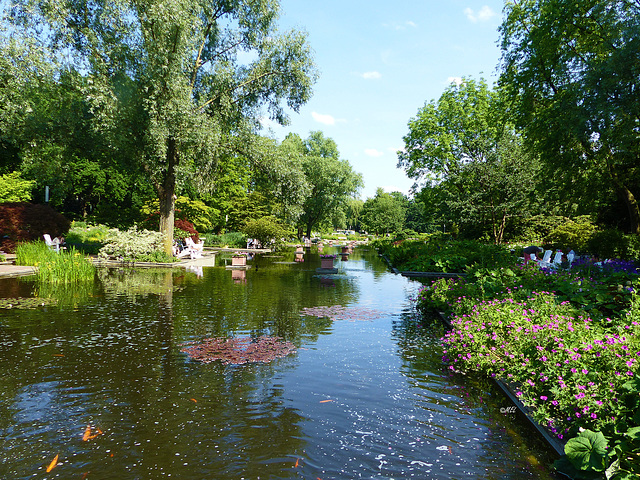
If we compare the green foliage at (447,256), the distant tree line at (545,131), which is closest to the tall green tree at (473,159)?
the distant tree line at (545,131)

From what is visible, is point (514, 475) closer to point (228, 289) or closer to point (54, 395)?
point (54, 395)

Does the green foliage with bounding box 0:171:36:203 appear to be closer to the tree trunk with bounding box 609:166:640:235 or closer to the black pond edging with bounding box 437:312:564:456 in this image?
the black pond edging with bounding box 437:312:564:456

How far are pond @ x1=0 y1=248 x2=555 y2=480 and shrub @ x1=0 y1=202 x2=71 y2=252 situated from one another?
15.7m

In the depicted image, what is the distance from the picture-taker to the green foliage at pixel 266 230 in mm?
38062

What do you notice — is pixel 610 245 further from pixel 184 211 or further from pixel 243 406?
pixel 184 211

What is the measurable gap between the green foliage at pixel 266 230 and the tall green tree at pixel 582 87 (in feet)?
69.7

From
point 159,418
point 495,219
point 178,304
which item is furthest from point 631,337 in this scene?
point 495,219

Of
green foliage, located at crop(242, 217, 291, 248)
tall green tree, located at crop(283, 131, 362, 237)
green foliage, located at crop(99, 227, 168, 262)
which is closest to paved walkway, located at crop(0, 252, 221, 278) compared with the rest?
green foliage, located at crop(99, 227, 168, 262)

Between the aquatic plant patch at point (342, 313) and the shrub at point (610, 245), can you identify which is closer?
the aquatic plant patch at point (342, 313)

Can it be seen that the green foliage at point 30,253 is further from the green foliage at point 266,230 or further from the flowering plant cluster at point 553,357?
the green foliage at point 266,230

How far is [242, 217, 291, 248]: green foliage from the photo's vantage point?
38.1m

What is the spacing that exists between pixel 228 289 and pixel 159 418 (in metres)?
10.4

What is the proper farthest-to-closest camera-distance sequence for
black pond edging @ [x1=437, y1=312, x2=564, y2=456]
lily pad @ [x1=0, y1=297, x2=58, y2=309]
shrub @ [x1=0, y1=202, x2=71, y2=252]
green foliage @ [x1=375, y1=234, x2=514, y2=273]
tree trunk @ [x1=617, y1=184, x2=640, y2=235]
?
1. shrub @ [x1=0, y1=202, x2=71, y2=252]
2. tree trunk @ [x1=617, y1=184, x2=640, y2=235]
3. green foliage @ [x1=375, y1=234, x2=514, y2=273]
4. lily pad @ [x1=0, y1=297, x2=58, y2=309]
5. black pond edging @ [x1=437, y1=312, x2=564, y2=456]

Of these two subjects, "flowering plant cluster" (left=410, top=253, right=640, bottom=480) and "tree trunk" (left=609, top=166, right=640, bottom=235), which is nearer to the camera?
"flowering plant cluster" (left=410, top=253, right=640, bottom=480)
